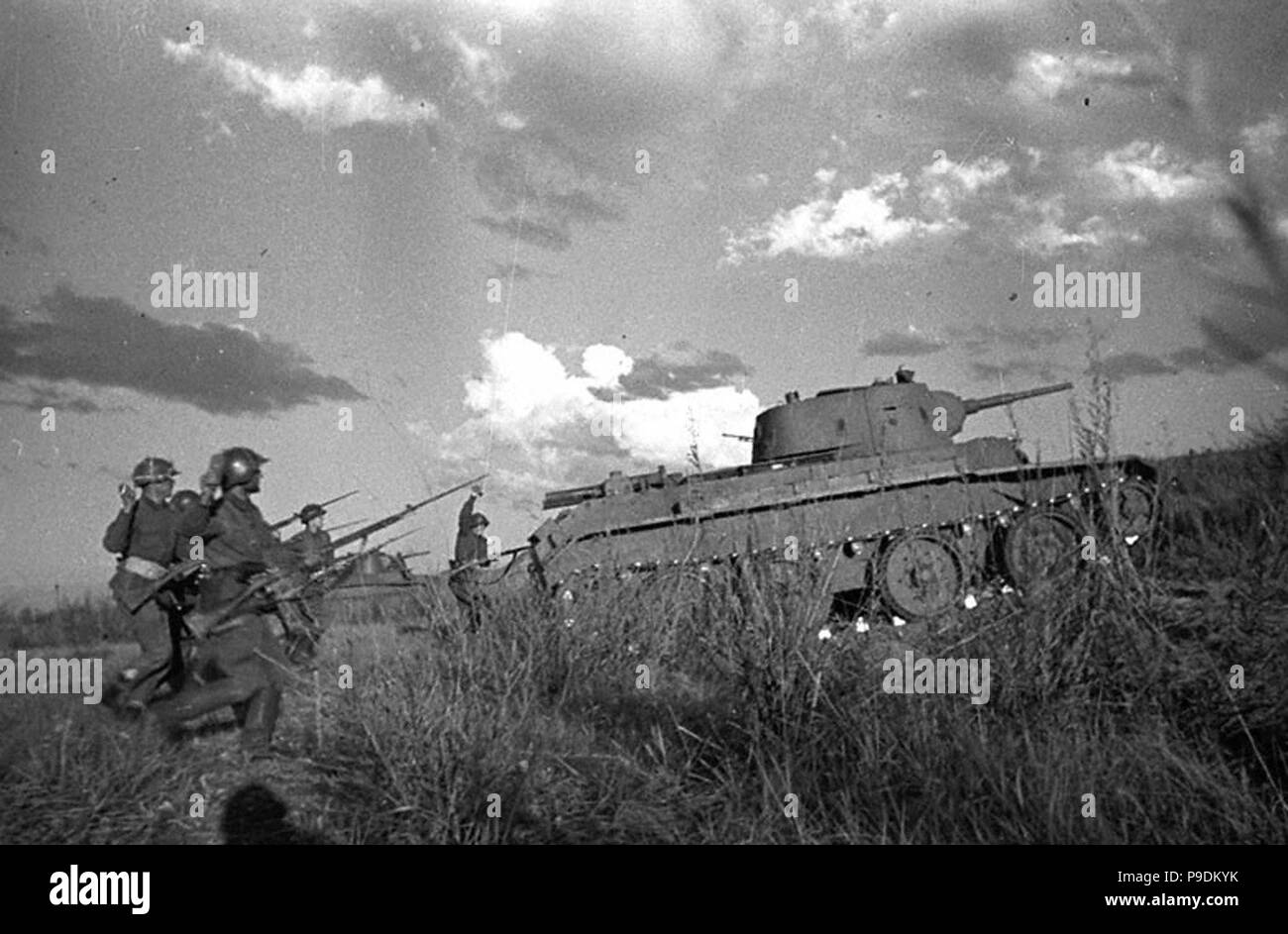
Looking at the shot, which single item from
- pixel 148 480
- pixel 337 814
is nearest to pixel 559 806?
pixel 337 814

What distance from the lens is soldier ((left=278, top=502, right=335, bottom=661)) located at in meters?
7.31

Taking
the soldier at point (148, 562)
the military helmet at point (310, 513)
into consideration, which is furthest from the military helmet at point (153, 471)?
the military helmet at point (310, 513)

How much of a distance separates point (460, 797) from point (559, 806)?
1.41 ft

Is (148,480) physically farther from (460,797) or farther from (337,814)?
(460,797)

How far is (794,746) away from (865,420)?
8.91 metres

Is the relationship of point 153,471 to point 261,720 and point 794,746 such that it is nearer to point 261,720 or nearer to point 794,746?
point 261,720

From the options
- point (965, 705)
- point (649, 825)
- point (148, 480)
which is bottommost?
point (649, 825)

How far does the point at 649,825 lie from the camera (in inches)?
158

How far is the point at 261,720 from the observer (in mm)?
5598

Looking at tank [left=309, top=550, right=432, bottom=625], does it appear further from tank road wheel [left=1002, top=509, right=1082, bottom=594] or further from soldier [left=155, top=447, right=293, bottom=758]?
tank road wheel [left=1002, top=509, right=1082, bottom=594]

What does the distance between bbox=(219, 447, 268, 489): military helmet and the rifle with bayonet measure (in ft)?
1.93

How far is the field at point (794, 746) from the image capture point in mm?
3857

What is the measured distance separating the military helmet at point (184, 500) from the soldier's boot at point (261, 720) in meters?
1.30
